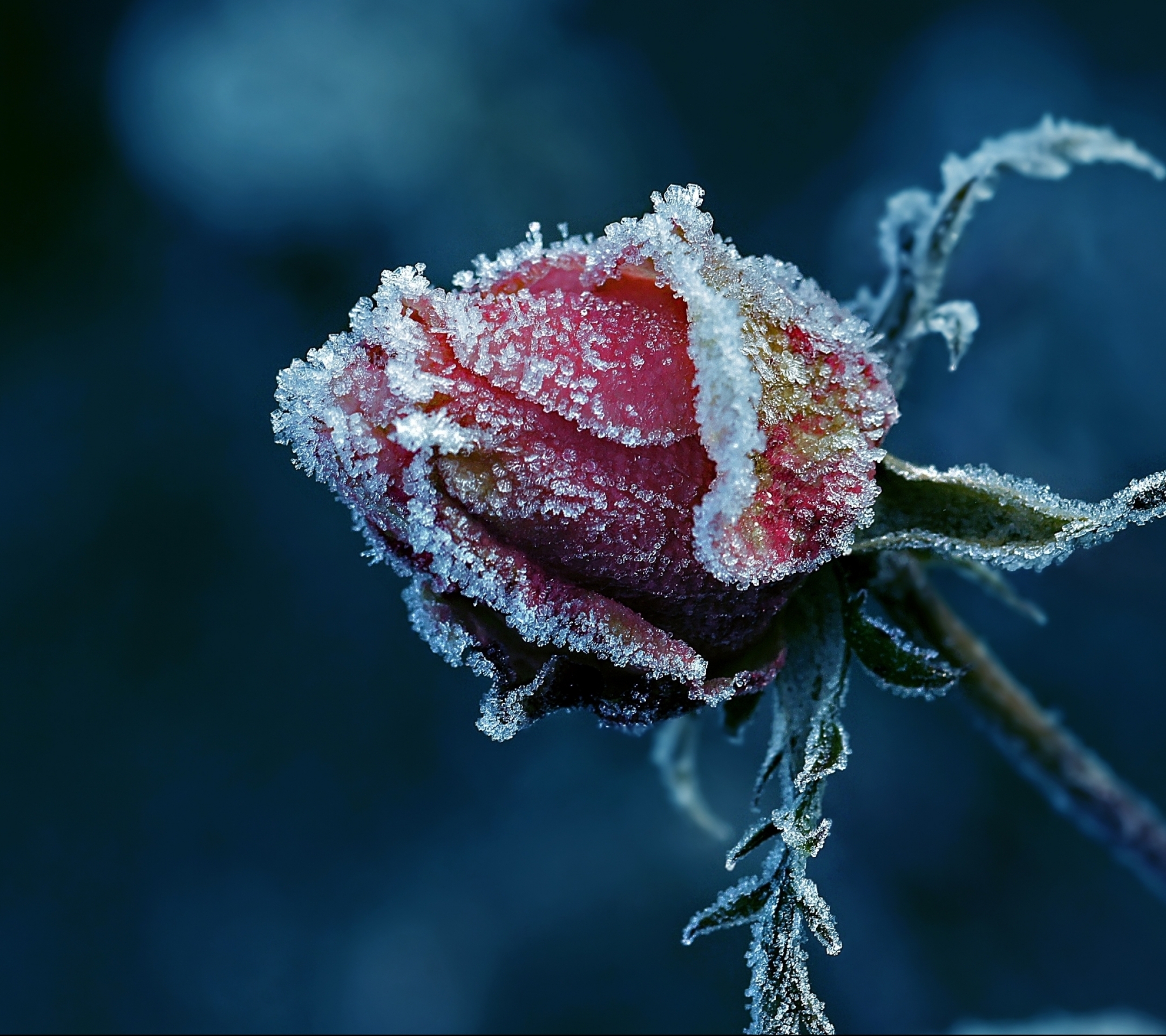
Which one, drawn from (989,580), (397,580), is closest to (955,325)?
(989,580)

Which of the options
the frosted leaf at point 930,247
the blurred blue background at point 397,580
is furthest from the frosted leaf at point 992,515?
the blurred blue background at point 397,580

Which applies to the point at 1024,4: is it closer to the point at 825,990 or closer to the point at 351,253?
the point at 351,253

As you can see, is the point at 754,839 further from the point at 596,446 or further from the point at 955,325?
the point at 955,325

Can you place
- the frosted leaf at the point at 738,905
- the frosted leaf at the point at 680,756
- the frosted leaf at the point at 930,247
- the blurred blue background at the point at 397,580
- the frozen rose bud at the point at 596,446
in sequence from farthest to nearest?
the blurred blue background at the point at 397,580
the frosted leaf at the point at 680,756
the frosted leaf at the point at 930,247
the frosted leaf at the point at 738,905
the frozen rose bud at the point at 596,446

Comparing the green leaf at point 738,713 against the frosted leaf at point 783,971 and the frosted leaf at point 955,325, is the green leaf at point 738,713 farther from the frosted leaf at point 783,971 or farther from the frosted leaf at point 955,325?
the frosted leaf at point 955,325

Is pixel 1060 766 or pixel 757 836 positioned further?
pixel 1060 766

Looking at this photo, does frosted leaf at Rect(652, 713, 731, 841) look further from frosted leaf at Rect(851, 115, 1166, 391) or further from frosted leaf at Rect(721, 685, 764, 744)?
frosted leaf at Rect(851, 115, 1166, 391)

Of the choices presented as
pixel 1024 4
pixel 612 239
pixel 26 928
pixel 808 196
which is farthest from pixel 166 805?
pixel 1024 4
